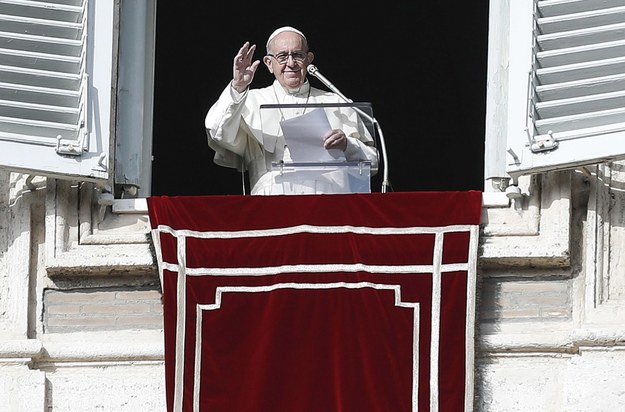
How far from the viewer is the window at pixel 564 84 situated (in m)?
9.94

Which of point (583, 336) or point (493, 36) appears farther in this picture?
point (493, 36)

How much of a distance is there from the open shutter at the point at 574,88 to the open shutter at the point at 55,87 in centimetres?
150

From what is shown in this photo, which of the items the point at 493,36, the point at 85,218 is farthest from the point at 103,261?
the point at 493,36

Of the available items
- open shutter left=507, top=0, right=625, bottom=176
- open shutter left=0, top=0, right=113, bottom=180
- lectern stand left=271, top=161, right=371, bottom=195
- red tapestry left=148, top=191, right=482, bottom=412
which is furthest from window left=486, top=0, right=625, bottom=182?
open shutter left=0, top=0, right=113, bottom=180

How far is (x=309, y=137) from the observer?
10.3 m

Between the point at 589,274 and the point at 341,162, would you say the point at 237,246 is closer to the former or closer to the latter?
the point at 341,162

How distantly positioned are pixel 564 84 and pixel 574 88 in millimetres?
40

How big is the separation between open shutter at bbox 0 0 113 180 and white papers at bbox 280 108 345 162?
67 centimetres

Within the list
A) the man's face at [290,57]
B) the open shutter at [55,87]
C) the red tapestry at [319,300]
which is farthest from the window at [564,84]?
the open shutter at [55,87]

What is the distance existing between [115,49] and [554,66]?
5.37ft

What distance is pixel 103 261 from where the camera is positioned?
10070 mm

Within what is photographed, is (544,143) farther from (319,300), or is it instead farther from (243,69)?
(243,69)

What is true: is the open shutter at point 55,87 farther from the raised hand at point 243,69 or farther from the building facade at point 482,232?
the raised hand at point 243,69

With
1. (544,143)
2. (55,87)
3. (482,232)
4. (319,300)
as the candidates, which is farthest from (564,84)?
(55,87)
